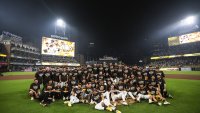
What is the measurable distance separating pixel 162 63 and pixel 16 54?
63041mm

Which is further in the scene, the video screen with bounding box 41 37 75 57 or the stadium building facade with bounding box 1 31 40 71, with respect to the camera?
the stadium building facade with bounding box 1 31 40 71

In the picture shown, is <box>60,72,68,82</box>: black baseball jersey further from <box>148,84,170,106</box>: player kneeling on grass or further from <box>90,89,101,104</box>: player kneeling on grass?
<box>148,84,170,106</box>: player kneeling on grass

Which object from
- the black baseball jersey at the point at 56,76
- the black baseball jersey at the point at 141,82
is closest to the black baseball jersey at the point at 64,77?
the black baseball jersey at the point at 56,76

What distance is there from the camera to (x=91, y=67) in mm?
15500

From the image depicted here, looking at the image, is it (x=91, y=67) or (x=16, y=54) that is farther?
(x=16, y=54)

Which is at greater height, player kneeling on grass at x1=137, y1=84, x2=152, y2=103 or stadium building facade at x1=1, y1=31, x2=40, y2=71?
stadium building facade at x1=1, y1=31, x2=40, y2=71

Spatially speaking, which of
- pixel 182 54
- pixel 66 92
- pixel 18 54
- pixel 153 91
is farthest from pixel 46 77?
pixel 182 54

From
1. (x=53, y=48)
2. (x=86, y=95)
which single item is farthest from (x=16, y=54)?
(x=86, y=95)

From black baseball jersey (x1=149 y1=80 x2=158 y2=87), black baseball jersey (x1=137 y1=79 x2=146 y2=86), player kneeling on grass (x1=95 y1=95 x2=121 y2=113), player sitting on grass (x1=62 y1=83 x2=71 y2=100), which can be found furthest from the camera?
black baseball jersey (x1=137 y1=79 x2=146 y2=86)

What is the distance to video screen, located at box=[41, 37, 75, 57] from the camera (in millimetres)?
51378

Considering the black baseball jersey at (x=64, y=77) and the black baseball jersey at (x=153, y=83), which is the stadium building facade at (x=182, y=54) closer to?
the black baseball jersey at (x=153, y=83)

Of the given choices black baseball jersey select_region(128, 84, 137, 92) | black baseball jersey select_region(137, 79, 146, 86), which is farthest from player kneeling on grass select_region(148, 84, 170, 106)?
black baseball jersey select_region(128, 84, 137, 92)

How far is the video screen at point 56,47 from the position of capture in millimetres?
51378

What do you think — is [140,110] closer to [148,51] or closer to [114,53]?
[114,53]
